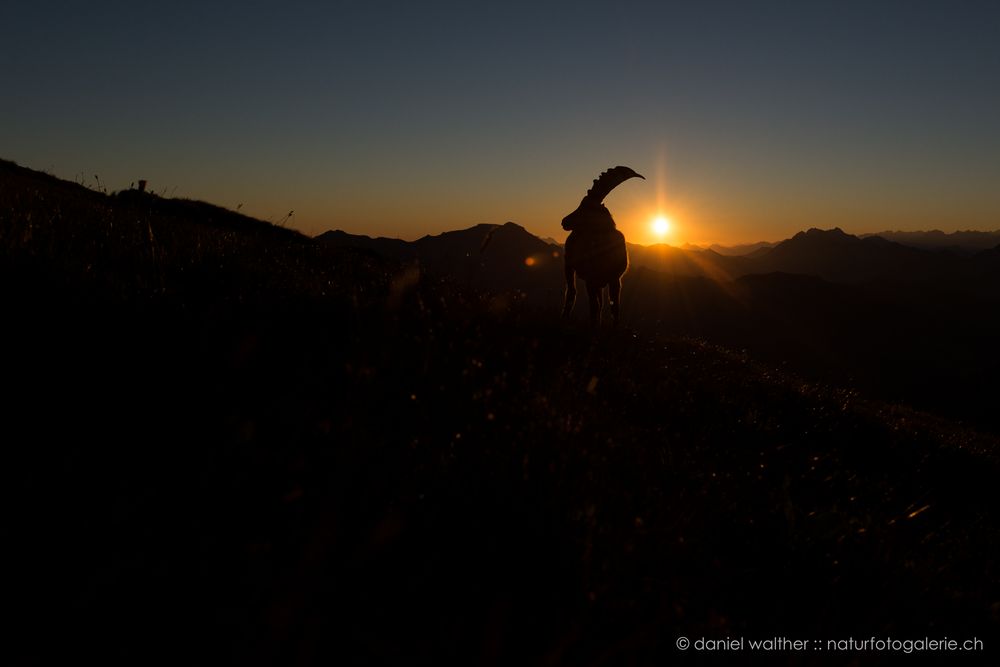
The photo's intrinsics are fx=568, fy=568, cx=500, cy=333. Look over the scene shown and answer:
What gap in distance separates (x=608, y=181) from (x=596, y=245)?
3.99 ft

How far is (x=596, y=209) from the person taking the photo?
1088cm

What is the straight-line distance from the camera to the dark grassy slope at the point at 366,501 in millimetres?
1909

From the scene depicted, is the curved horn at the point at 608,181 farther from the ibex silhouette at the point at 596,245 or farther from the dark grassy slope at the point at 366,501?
the dark grassy slope at the point at 366,501

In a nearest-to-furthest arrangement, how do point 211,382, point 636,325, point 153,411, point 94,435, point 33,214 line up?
point 94,435, point 153,411, point 211,382, point 33,214, point 636,325

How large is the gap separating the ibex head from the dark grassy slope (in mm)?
6299

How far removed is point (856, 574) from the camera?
10.7 feet

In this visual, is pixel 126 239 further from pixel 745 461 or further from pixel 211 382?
pixel 745 461

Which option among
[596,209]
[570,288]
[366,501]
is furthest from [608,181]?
[366,501]

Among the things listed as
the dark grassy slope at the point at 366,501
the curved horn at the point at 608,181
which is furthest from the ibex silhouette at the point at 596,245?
the dark grassy slope at the point at 366,501

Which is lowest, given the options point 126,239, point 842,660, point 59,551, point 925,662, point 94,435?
point 925,662

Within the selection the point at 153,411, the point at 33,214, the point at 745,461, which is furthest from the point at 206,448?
the point at 33,214

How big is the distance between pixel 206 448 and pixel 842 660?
291 centimetres

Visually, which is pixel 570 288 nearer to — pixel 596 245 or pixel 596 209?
pixel 596 245

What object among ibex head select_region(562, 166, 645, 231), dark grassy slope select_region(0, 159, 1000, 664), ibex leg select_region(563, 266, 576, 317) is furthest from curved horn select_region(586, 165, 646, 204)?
dark grassy slope select_region(0, 159, 1000, 664)
